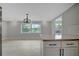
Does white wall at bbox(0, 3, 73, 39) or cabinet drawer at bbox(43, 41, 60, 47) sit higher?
white wall at bbox(0, 3, 73, 39)

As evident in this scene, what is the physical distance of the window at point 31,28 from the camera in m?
1.68

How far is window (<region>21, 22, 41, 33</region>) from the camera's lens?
168cm

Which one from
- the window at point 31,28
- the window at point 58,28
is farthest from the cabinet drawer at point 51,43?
the window at point 31,28

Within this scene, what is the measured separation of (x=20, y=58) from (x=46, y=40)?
2.90ft

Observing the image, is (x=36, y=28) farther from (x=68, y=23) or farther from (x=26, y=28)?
(x=68, y=23)

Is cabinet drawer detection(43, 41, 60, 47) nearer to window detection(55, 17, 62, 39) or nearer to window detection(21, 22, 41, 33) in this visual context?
window detection(55, 17, 62, 39)

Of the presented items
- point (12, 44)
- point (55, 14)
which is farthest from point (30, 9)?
point (12, 44)

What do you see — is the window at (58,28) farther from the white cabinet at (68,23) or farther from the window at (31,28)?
the window at (31,28)

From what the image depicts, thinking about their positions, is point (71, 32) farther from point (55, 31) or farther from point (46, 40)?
point (46, 40)

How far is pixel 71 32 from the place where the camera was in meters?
1.75

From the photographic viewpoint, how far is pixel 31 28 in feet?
5.55

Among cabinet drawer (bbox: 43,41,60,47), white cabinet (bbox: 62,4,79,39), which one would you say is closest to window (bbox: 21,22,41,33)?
cabinet drawer (bbox: 43,41,60,47)

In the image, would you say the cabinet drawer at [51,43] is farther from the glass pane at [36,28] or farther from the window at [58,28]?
the glass pane at [36,28]

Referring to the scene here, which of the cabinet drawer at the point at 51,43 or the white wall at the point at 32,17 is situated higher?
the white wall at the point at 32,17
